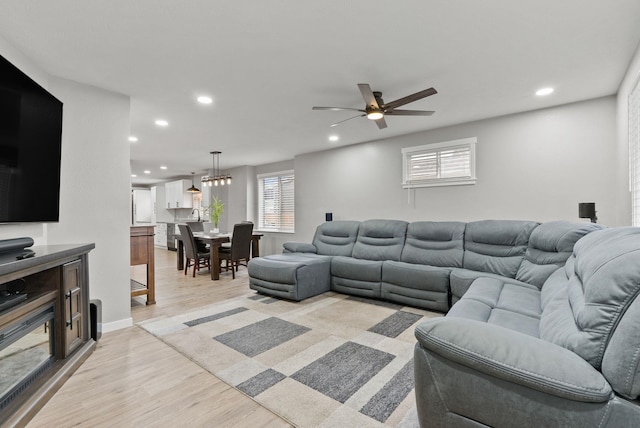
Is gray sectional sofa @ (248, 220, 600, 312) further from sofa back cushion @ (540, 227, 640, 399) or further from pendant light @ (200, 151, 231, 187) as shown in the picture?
pendant light @ (200, 151, 231, 187)

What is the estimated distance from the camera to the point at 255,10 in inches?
75.1

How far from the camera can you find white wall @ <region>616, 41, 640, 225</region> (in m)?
2.79

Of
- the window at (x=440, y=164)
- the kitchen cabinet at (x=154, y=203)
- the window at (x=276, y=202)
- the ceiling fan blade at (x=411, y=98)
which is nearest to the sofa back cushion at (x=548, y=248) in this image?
the window at (x=440, y=164)

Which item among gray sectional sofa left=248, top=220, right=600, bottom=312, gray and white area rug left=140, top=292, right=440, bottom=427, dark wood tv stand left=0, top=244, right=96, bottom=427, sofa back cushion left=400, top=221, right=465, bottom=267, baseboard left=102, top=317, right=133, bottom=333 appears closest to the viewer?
dark wood tv stand left=0, top=244, right=96, bottom=427

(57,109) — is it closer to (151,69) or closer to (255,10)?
(151,69)

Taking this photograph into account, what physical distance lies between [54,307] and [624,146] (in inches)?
204

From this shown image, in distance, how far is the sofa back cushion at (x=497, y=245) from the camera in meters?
3.41

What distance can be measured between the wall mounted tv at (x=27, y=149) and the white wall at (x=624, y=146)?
15.6ft

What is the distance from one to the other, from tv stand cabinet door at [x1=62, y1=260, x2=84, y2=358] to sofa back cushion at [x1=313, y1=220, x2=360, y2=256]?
3.32 meters

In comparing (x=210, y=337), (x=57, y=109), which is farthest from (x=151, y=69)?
(x=210, y=337)

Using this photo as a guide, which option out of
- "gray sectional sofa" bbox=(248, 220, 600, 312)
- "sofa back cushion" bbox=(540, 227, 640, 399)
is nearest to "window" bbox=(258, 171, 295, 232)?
"gray sectional sofa" bbox=(248, 220, 600, 312)

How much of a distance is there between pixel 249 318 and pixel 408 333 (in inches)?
67.5

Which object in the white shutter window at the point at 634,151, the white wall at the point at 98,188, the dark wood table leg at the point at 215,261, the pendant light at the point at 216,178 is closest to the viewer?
the white shutter window at the point at 634,151

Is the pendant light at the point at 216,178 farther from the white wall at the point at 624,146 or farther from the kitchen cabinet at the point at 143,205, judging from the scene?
the white wall at the point at 624,146
